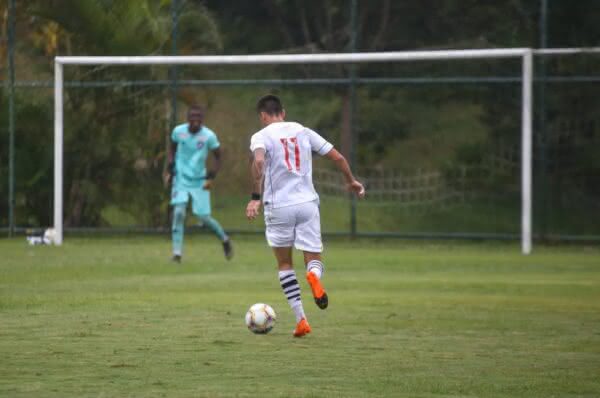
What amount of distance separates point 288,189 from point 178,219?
7148 mm

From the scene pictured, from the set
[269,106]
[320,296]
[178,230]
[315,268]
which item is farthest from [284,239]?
[178,230]

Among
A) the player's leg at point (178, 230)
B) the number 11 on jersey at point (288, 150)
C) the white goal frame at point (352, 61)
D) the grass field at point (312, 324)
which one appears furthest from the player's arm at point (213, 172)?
the number 11 on jersey at point (288, 150)

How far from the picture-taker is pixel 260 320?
1066 cm

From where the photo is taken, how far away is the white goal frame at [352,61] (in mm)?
19562

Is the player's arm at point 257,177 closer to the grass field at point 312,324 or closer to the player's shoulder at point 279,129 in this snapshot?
the player's shoulder at point 279,129

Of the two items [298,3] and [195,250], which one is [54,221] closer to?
[195,250]

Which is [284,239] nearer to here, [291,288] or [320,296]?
[291,288]

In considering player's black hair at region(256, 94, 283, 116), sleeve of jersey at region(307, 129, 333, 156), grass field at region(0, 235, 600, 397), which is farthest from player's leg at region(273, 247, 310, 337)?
player's black hair at region(256, 94, 283, 116)

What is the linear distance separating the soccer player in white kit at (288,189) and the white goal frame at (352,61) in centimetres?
890

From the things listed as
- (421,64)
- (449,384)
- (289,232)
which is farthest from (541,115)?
(449,384)

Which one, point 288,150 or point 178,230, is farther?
point 178,230

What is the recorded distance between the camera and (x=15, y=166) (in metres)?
22.5

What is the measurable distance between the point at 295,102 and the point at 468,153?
4.67 metres

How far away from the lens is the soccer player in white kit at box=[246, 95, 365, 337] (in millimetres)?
11023
